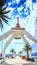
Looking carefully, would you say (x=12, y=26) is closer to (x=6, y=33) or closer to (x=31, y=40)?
(x=6, y=33)

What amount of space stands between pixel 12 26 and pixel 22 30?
0.30 meters

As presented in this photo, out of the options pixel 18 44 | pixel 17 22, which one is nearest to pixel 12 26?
pixel 17 22

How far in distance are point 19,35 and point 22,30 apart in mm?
312

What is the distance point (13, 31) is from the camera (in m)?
5.91

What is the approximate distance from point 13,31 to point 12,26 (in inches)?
9.8

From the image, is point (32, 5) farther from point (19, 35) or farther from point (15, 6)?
point (19, 35)

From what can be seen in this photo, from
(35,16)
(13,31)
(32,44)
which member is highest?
(35,16)

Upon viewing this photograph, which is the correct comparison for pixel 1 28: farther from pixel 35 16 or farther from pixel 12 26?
pixel 35 16

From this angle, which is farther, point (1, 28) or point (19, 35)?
point (19, 35)

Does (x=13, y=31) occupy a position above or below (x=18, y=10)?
below

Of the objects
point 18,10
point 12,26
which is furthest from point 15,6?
point 12,26

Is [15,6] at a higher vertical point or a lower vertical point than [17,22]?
higher

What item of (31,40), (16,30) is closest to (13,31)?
(16,30)

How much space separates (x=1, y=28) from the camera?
18.4 ft
